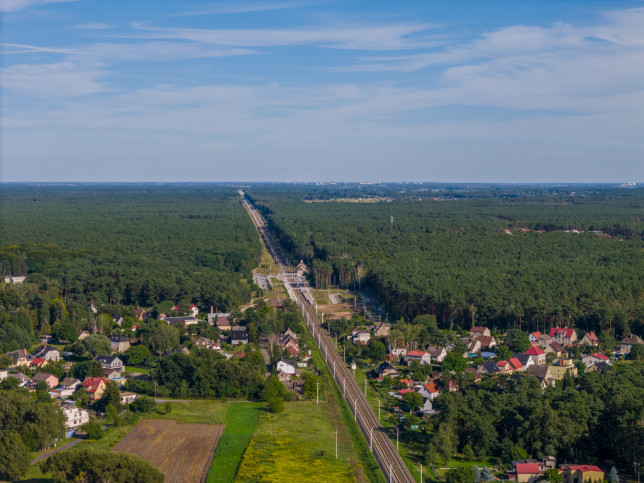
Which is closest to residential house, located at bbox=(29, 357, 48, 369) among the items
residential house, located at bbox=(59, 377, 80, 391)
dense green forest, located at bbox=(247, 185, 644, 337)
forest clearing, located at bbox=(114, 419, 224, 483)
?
residential house, located at bbox=(59, 377, 80, 391)

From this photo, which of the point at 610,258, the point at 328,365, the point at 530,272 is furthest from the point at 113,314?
the point at 610,258

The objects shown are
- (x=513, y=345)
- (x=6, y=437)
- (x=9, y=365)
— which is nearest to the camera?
(x=6, y=437)

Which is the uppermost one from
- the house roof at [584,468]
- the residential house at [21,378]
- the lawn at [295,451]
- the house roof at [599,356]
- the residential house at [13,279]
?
the residential house at [13,279]

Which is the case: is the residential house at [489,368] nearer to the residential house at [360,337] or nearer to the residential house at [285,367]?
the residential house at [360,337]

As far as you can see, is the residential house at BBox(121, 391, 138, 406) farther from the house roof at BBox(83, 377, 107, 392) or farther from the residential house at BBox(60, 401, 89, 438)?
the residential house at BBox(60, 401, 89, 438)

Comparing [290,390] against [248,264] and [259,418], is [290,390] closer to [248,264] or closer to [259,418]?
[259,418]

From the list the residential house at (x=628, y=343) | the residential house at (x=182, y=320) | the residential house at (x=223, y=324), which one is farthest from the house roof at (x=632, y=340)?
the residential house at (x=182, y=320)

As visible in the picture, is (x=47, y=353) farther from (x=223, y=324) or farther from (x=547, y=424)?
(x=547, y=424)
